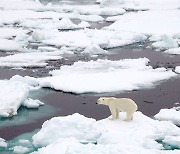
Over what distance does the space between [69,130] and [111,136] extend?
0.78 metres

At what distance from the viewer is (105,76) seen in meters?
11.5

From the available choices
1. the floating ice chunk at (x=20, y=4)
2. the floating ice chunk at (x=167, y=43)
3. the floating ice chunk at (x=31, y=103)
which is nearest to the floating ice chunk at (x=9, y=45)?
the floating ice chunk at (x=167, y=43)

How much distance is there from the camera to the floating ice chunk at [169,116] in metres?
8.01

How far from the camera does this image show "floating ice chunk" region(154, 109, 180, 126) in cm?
801

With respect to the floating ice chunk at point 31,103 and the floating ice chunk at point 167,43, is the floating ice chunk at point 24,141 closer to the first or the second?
the floating ice chunk at point 31,103

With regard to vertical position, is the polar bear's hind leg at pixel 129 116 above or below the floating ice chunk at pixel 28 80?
below

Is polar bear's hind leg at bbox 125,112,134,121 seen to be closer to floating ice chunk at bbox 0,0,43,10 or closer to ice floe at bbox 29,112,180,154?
ice floe at bbox 29,112,180,154

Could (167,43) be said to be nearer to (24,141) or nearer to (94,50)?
(94,50)

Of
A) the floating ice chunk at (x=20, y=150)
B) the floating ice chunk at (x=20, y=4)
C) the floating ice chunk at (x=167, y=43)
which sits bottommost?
the floating ice chunk at (x=20, y=150)

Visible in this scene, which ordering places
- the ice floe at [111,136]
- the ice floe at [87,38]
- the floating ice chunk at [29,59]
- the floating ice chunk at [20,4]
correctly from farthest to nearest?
the floating ice chunk at [20,4] → the ice floe at [87,38] → the floating ice chunk at [29,59] → the ice floe at [111,136]

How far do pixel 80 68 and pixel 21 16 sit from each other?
11699mm

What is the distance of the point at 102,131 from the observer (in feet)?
23.0

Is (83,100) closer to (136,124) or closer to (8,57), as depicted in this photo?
(136,124)

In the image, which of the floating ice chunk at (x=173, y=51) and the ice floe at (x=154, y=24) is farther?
the ice floe at (x=154, y=24)
